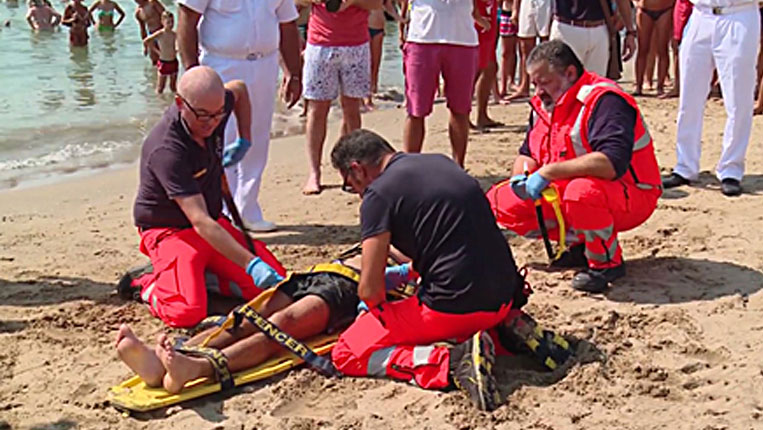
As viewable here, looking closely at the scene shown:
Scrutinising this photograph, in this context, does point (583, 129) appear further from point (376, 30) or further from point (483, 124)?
point (376, 30)

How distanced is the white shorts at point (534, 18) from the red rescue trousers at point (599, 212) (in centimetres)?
542

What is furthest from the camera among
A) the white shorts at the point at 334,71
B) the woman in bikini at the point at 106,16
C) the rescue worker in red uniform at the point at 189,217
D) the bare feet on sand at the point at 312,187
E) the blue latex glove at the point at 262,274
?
the woman in bikini at the point at 106,16

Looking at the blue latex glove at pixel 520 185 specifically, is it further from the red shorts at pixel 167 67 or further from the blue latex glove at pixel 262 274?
the red shorts at pixel 167 67

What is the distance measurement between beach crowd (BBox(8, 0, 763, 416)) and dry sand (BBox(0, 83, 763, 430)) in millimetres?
139

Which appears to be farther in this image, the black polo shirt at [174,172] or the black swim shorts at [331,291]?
the black polo shirt at [174,172]

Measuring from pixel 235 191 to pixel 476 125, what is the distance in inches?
157

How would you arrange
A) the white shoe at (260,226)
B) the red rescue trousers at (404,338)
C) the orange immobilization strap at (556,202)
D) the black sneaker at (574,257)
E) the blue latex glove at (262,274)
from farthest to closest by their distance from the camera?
the white shoe at (260,226)
the black sneaker at (574,257)
the orange immobilization strap at (556,202)
the blue latex glove at (262,274)
the red rescue trousers at (404,338)

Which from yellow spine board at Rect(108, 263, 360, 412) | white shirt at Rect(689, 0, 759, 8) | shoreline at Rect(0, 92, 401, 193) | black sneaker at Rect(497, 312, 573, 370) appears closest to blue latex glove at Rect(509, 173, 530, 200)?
black sneaker at Rect(497, 312, 573, 370)

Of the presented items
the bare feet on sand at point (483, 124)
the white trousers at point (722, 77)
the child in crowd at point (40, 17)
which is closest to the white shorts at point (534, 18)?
the bare feet on sand at point (483, 124)

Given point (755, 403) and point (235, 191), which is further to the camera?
point (235, 191)

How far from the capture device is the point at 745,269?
476 centimetres

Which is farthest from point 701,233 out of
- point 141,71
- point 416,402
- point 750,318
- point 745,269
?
point 141,71

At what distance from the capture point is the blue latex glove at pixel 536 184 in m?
4.55

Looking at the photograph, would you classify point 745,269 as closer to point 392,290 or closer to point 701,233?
point 701,233
